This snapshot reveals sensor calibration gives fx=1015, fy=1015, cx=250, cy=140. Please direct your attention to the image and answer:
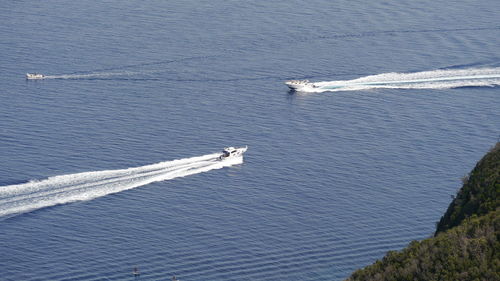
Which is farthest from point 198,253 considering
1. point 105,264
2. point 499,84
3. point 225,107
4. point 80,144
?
point 499,84

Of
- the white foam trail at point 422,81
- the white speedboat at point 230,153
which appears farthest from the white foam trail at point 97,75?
the white speedboat at point 230,153

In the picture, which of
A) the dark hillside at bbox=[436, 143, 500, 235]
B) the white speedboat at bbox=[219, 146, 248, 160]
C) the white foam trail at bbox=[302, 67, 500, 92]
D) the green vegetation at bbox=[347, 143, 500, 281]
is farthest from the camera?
the white foam trail at bbox=[302, 67, 500, 92]

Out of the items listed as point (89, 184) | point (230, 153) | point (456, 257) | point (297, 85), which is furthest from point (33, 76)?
point (456, 257)

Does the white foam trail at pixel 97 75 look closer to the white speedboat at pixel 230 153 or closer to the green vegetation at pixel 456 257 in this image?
the white speedboat at pixel 230 153

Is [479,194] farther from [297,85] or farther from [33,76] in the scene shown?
[33,76]

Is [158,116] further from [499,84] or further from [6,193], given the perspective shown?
[499,84]

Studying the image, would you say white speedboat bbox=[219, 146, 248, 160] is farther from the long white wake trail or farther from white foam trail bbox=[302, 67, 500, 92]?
white foam trail bbox=[302, 67, 500, 92]

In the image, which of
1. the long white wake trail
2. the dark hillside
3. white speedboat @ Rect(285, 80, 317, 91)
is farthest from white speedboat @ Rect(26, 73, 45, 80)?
the dark hillside
